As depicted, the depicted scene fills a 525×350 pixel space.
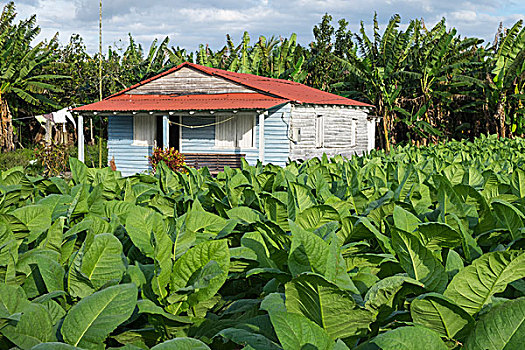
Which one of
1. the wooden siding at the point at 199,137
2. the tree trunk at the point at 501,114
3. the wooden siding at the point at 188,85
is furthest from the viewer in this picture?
the tree trunk at the point at 501,114

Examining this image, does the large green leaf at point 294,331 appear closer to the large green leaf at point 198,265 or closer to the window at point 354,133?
the large green leaf at point 198,265

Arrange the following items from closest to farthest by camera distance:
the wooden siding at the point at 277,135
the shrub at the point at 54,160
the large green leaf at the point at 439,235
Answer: the large green leaf at the point at 439,235, the shrub at the point at 54,160, the wooden siding at the point at 277,135

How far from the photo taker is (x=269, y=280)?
186cm

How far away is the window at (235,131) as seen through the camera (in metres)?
21.7

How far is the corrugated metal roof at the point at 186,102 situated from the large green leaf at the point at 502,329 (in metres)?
17.9

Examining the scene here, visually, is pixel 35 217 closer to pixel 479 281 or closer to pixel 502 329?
pixel 479 281

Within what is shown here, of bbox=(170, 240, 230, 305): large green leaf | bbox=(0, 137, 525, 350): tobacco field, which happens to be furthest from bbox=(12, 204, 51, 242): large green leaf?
bbox=(170, 240, 230, 305): large green leaf

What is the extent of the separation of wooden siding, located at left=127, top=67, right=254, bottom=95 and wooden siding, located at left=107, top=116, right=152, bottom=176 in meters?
1.53

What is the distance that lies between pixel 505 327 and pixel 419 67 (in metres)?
26.8

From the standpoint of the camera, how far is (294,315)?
44.6 inches

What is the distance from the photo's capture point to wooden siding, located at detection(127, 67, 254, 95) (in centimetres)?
2178

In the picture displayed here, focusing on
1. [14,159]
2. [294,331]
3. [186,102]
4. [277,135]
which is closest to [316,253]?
[294,331]

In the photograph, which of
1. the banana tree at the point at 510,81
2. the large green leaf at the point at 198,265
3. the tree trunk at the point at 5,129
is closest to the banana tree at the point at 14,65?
the tree trunk at the point at 5,129

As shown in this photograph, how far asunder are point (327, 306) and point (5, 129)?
29139mm
